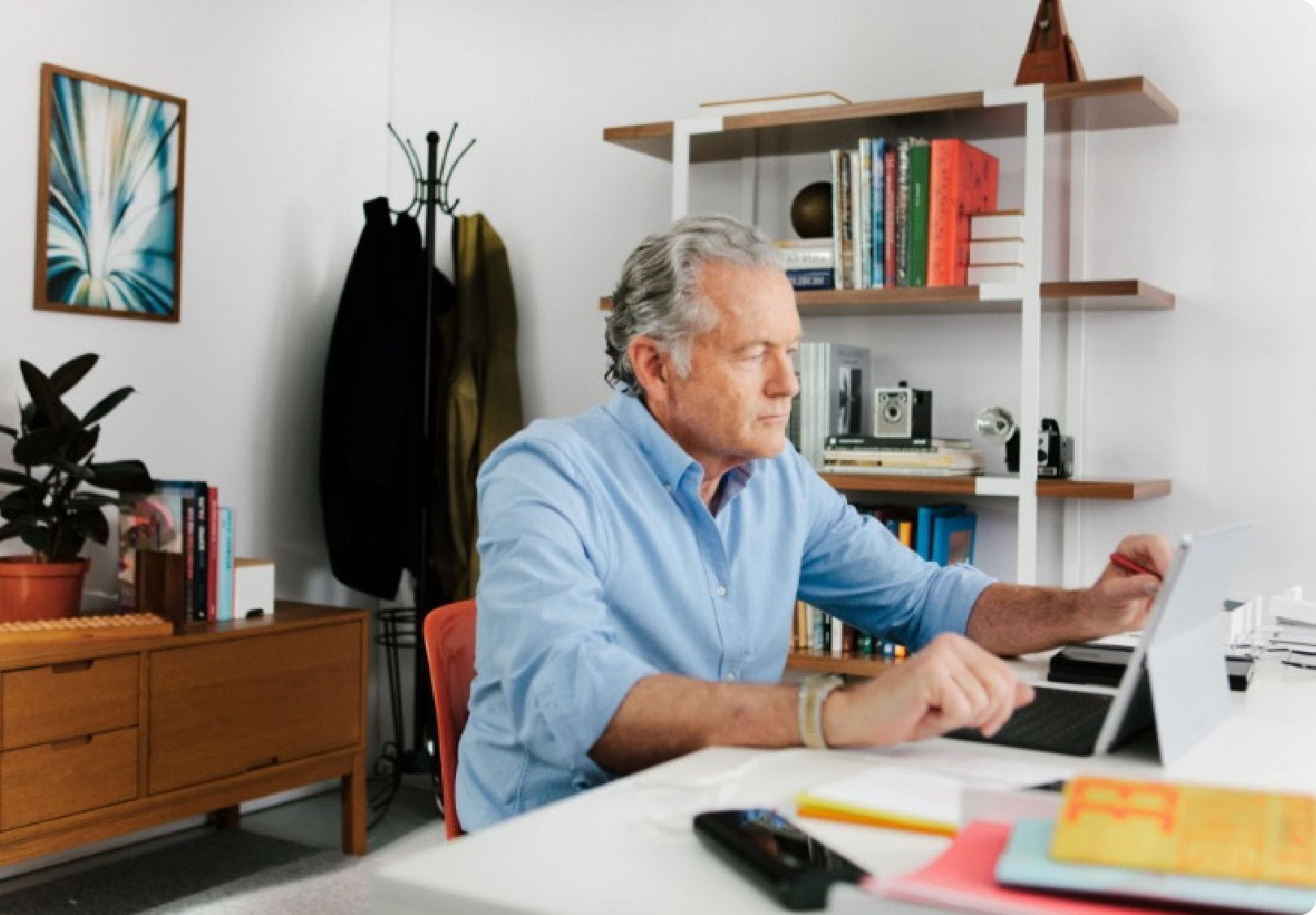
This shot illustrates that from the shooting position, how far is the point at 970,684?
1.34 metres

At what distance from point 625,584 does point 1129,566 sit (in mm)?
635

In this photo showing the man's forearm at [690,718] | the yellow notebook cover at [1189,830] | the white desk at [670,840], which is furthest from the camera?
the man's forearm at [690,718]

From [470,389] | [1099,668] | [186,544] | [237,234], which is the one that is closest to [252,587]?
[186,544]

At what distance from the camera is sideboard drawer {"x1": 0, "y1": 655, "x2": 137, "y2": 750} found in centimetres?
287

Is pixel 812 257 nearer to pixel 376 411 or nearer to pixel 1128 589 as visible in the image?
pixel 376 411

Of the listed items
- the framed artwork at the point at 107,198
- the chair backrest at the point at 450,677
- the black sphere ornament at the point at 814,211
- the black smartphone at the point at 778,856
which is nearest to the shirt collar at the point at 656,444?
the chair backrest at the point at 450,677

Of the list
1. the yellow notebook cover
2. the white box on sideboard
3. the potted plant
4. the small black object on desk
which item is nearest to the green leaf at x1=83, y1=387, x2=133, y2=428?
the potted plant

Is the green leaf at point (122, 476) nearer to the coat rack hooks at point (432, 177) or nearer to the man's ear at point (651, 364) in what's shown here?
the coat rack hooks at point (432, 177)

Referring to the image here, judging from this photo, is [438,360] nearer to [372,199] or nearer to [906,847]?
[372,199]

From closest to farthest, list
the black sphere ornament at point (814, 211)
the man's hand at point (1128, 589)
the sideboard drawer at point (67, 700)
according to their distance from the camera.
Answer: the man's hand at point (1128, 589) < the sideboard drawer at point (67, 700) < the black sphere ornament at point (814, 211)

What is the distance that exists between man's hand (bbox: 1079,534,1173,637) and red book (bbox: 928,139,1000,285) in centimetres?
142

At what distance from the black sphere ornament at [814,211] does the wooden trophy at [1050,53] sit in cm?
51

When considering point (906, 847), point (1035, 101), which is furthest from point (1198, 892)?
point (1035, 101)

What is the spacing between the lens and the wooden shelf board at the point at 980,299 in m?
3.04
